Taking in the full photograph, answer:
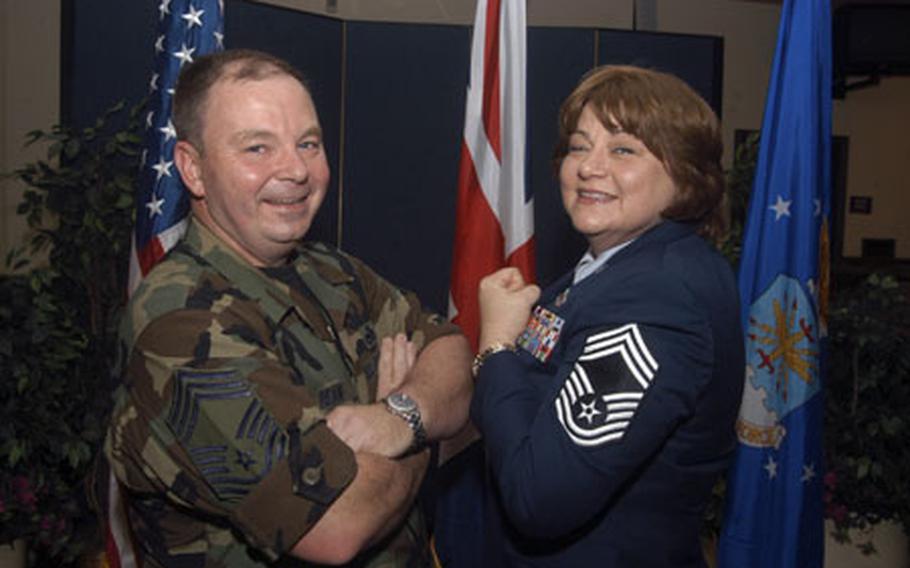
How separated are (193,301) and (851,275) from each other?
7.36 meters

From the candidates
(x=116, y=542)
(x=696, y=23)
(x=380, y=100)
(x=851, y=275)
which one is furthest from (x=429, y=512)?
(x=851, y=275)

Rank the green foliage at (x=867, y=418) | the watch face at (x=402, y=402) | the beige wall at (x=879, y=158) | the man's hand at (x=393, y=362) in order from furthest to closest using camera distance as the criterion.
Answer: the beige wall at (x=879, y=158) < the green foliage at (x=867, y=418) < the man's hand at (x=393, y=362) < the watch face at (x=402, y=402)

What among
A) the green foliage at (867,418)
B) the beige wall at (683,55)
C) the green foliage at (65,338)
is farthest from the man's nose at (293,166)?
the beige wall at (683,55)

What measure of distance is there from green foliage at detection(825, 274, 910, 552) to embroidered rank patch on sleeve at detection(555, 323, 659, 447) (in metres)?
2.32

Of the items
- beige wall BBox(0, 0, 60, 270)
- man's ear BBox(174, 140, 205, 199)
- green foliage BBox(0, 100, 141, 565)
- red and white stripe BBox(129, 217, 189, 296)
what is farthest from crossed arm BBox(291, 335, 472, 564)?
beige wall BBox(0, 0, 60, 270)

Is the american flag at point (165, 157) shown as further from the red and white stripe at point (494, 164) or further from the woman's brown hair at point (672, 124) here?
the woman's brown hair at point (672, 124)

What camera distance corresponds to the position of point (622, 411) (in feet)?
3.64

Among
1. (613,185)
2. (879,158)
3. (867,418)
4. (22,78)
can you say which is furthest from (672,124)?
(879,158)

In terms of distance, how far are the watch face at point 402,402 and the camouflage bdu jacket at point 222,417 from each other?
0.09 meters

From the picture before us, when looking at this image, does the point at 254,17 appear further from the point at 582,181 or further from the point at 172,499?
the point at 172,499

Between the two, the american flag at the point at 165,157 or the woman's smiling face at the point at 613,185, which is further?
the american flag at the point at 165,157

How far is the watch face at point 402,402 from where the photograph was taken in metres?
1.35

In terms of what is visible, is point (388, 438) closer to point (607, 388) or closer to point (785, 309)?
point (607, 388)

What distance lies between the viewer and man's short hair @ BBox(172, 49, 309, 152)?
1382mm
